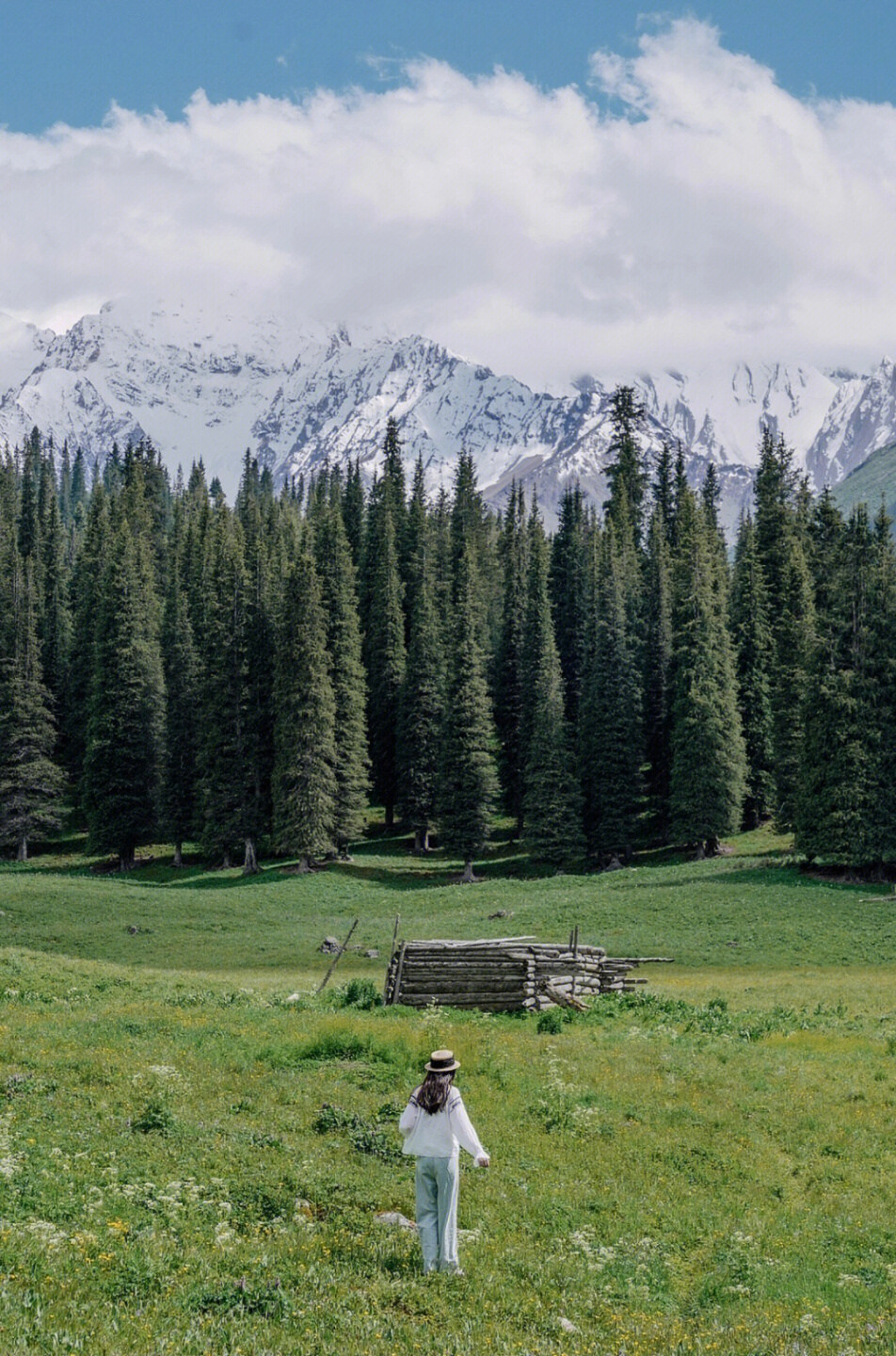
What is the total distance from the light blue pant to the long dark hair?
0.53m

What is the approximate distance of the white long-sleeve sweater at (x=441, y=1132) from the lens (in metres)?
11.7

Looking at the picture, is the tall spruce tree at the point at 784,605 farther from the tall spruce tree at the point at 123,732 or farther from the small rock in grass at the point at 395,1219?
the small rock in grass at the point at 395,1219

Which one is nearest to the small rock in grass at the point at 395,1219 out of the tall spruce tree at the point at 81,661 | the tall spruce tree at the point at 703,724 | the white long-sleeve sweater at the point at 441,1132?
the white long-sleeve sweater at the point at 441,1132

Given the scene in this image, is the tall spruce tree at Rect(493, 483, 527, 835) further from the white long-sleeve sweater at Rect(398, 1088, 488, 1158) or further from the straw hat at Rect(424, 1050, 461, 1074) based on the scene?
the white long-sleeve sweater at Rect(398, 1088, 488, 1158)

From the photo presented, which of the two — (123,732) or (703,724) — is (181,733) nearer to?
(123,732)

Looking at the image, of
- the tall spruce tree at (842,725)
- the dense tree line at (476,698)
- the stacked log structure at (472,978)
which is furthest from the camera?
the dense tree line at (476,698)

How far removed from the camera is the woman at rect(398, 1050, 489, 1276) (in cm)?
1146

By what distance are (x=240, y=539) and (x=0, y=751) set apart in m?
25.8

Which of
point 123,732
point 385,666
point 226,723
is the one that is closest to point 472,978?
point 226,723

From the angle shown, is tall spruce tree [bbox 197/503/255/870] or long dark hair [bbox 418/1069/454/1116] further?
tall spruce tree [bbox 197/503/255/870]

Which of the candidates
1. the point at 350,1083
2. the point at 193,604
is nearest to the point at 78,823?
the point at 193,604

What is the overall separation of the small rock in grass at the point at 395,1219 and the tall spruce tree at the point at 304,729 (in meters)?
56.4

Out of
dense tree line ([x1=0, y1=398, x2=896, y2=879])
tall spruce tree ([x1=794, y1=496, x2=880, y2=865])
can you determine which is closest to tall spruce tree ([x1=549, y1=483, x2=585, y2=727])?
dense tree line ([x1=0, y1=398, x2=896, y2=879])

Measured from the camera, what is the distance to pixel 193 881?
68.8 meters
